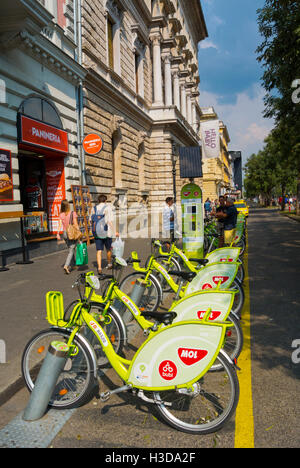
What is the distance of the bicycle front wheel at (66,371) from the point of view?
323cm

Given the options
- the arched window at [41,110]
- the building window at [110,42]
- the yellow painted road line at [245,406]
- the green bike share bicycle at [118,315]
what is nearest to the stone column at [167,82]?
the building window at [110,42]

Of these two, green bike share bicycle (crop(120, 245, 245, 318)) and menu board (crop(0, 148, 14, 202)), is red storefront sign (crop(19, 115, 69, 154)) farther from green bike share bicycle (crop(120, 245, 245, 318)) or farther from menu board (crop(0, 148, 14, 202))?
green bike share bicycle (crop(120, 245, 245, 318))

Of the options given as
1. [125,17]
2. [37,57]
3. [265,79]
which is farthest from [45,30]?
[125,17]

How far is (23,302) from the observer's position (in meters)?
6.34

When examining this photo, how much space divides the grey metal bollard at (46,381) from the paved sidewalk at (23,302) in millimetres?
473

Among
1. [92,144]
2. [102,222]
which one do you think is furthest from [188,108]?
[102,222]

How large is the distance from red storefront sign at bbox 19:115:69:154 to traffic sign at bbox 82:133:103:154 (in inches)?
46.0

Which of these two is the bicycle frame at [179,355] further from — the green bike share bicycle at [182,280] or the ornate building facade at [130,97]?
the ornate building facade at [130,97]

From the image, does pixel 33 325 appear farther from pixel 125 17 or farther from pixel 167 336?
pixel 125 17

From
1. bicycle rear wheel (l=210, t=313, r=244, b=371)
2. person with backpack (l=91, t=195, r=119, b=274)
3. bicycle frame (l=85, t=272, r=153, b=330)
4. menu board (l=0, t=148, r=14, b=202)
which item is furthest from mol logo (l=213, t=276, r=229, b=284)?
menu board (l=0, t=148, r=14, b=202)

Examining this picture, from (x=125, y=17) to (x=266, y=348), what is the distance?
21.7m

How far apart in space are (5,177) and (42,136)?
2.48m

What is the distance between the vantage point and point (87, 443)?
277 centimetres

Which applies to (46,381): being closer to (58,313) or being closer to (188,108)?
(58,313)
